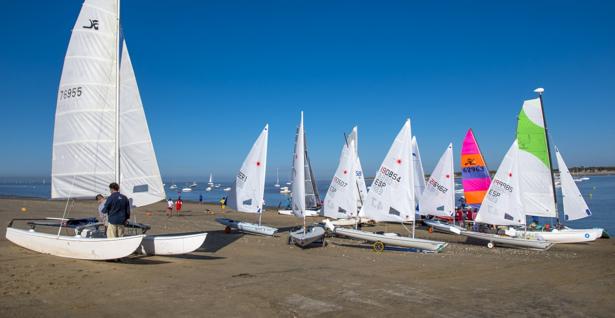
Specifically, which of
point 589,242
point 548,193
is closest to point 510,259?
point 548,193

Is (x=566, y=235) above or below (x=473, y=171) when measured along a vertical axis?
below

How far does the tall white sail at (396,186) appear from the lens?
14.3 m

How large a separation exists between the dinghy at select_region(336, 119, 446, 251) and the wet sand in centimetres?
179

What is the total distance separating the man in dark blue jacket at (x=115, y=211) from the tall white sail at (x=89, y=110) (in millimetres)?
1455

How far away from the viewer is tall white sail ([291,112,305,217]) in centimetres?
1541

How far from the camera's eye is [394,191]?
14547mm

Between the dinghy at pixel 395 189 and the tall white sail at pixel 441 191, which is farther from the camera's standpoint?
the tall white sail at pixel 441 191

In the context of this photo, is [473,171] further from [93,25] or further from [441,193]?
[93,25]

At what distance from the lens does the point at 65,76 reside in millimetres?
10492

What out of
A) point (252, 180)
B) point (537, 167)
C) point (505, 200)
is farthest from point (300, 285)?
point (537, 167)

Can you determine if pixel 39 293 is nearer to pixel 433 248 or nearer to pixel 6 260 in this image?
pixel 6 260

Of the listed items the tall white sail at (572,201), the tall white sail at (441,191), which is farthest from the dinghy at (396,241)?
the tall white sail at (572,201)

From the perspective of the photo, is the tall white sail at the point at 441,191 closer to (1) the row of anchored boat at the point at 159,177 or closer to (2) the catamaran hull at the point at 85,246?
(1) the row of anchored boat at the point at 159,177

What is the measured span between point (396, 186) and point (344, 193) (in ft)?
→ 9.72
